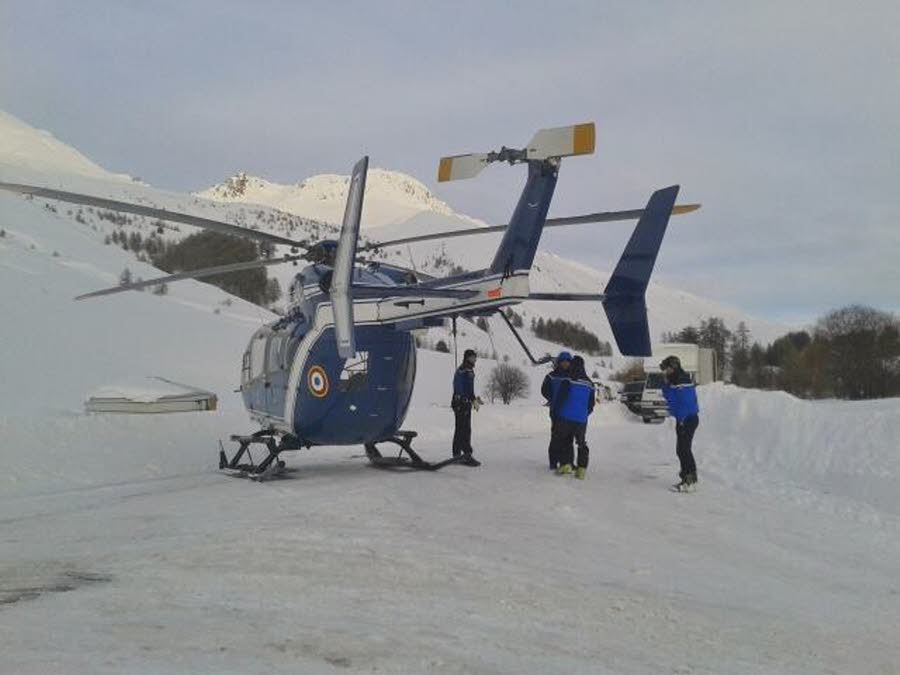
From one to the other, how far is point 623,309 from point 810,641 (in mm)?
6304

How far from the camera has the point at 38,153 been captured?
430ft

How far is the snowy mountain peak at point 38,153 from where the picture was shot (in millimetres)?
112500

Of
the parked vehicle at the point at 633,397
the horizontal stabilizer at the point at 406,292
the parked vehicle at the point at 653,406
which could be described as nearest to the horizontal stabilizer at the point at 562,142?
the horizontal stabilizer at the point at 406,292

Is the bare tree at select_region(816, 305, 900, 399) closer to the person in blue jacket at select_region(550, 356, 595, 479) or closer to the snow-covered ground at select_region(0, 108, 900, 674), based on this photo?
the snow-covered ground at select_region(0, 108, 900, 674)

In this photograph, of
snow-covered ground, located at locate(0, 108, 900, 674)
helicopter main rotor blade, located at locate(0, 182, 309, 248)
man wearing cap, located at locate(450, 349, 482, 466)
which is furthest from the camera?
man wearing cap, located at locate(450, 349, 482, 466)

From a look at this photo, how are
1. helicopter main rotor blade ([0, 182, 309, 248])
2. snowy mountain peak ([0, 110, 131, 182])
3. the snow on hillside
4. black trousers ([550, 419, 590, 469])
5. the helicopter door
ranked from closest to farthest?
helicopter main rotor blade ([0, 182, 309, 248]) < black trousers ([550, 419, 590, 469]) < the helicopter door < the snow on hillside < snowy mountain peak ([0, 110, 131, 182])

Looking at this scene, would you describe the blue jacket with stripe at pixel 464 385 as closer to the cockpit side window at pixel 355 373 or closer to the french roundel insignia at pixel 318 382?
the cockpit side window at pixel 355 373

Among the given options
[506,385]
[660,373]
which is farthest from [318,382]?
[506,385]

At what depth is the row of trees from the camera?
54344 millimetres

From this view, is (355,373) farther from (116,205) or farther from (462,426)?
(116,205)

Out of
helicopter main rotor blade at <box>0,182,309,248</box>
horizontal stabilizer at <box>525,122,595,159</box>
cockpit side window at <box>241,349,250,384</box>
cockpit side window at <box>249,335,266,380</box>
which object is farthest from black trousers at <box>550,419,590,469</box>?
cockpit side window at <box>241,349,250,384</box>

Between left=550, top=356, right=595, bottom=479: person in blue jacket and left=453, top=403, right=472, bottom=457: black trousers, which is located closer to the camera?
left=550, top=356, right=595, bottom=479: person in blue jacket

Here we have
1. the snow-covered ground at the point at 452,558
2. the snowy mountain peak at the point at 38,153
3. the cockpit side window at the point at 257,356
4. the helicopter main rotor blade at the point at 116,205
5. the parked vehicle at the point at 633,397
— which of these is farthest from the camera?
the snowy mountain peak at the point at 38,153

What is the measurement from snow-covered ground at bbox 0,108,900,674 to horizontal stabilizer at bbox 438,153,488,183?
14.2 feet
